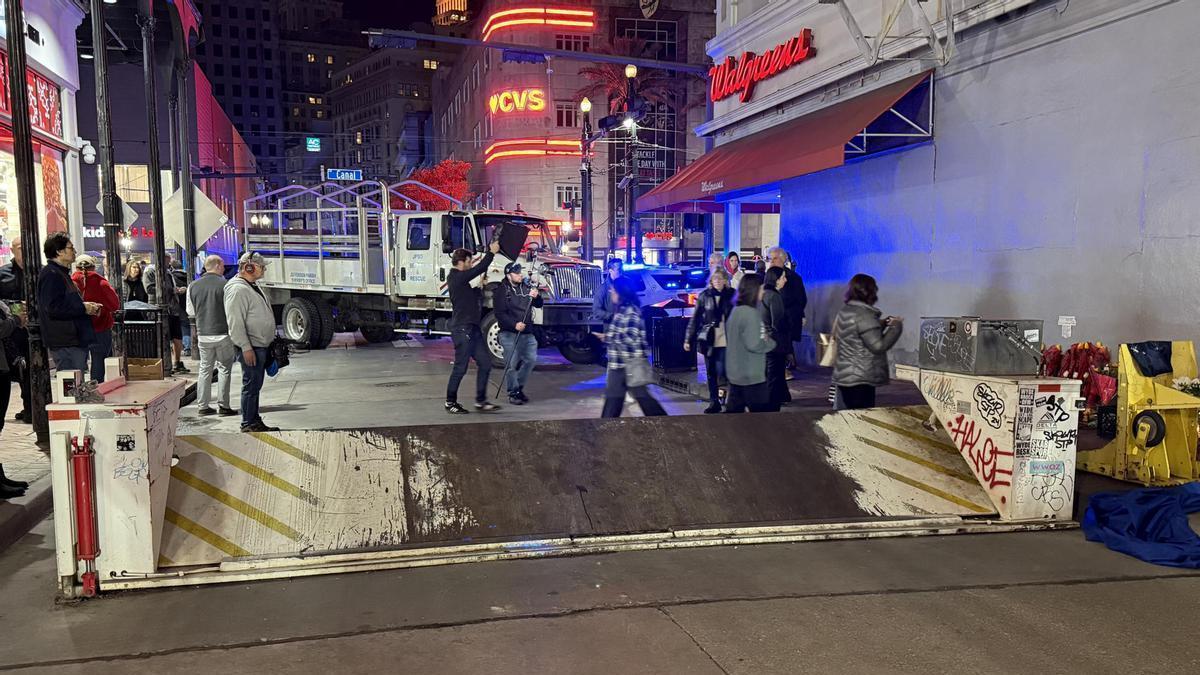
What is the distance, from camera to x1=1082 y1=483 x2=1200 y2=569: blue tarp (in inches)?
200

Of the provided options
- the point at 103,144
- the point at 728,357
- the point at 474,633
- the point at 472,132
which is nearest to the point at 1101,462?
the point at 728,357

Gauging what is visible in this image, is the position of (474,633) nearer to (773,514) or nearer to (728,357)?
(773,514)

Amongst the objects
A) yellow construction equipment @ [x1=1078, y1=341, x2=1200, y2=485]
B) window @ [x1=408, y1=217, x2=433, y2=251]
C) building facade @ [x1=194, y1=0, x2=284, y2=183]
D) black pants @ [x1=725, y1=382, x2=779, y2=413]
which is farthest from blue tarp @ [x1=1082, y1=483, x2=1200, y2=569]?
building facade @ [x1=194, y1=0, x2=284, y2=183]

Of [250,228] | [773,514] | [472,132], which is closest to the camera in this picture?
[773,514]

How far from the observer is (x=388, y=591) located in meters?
4.64

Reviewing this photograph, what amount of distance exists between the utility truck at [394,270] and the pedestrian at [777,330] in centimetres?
417

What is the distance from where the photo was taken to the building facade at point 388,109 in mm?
109250

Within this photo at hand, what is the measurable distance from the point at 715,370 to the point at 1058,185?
4.77 m

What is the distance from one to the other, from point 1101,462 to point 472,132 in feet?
196

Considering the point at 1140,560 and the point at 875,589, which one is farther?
the point at 1140,560

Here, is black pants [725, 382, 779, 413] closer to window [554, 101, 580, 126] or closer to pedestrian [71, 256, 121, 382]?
pedestrian [71, 256, 121, 382]

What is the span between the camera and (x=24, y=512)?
5.86 m

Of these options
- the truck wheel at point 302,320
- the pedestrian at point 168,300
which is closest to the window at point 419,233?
the truck wheel at point 302,320

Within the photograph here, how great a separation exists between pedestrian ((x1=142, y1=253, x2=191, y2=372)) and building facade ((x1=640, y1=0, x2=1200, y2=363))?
31.5ft
